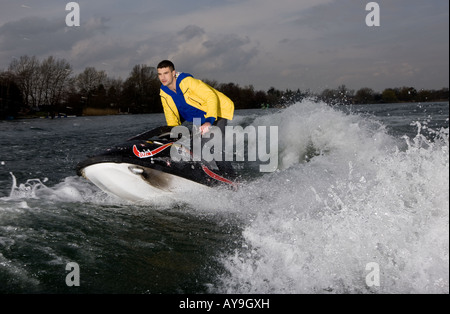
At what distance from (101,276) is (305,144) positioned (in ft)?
34.6

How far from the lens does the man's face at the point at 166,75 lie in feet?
18.7

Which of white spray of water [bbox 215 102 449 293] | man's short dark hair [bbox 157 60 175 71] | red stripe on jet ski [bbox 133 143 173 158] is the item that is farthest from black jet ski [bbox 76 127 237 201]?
white spray of water [bbox 215 102 449 293]

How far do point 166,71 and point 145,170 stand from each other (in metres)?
1.57

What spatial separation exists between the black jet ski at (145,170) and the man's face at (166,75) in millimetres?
801

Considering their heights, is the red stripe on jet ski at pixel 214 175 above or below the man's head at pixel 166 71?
below

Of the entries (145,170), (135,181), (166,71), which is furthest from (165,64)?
(135,181)

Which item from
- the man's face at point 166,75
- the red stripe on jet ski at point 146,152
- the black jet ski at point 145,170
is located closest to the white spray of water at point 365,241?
the black jet ski at point 145,170

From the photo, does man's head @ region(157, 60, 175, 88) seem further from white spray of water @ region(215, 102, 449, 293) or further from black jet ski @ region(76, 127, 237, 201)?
white spray of water @ region(215, 102, 449, 293)

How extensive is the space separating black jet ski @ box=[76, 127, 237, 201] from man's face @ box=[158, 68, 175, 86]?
0.80 m

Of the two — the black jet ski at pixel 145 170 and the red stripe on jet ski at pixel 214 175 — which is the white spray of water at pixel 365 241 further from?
the black jet ski at pixel 145 170

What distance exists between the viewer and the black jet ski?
5.25 metres
